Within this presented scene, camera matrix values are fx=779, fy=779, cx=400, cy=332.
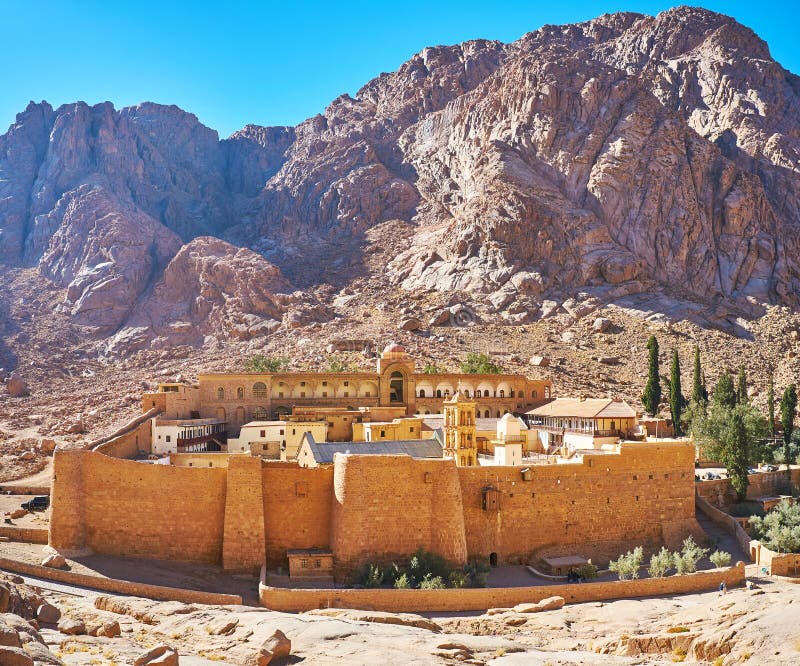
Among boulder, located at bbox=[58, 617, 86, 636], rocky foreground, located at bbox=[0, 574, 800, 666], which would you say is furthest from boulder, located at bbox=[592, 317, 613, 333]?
boulder, located at bbox=[58, 617, 86, 636]

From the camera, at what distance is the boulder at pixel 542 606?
25.1 metres

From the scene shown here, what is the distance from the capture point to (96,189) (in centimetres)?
11750

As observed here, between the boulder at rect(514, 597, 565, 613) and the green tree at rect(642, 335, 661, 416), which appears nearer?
the boulder at rect(514, 597, 565, 613)

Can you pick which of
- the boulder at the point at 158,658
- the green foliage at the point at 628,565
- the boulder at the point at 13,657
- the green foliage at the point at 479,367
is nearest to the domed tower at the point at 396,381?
the green foliage at the point at 479,367

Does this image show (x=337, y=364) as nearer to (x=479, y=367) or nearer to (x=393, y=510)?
(x=479, y=367)

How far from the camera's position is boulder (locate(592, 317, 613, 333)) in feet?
268

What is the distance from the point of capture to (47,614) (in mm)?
17562

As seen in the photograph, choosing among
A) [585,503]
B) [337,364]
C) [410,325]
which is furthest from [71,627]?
[410,325]

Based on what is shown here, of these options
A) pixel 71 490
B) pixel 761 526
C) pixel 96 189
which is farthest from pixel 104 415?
pixel 96 189

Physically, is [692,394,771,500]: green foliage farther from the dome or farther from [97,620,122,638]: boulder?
[97,620,122,638]: boulder

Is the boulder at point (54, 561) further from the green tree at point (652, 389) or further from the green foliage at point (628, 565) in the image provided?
the green tree at point (652, 389)

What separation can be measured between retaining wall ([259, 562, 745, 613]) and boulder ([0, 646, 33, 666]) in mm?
13706

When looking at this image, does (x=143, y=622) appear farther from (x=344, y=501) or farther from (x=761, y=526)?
(x=761, y=526)

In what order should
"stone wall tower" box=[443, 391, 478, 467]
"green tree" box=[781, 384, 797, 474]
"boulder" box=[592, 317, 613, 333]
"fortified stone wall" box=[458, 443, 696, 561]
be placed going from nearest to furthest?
"fortified stone wall" box=[458, 443, 696, 561]
"stone wall tower" box=[443, 391, 478, 467]
"green tree" box=[781, 384, 797, 474]
"boulder" box=[592, 317, 613, 333]
